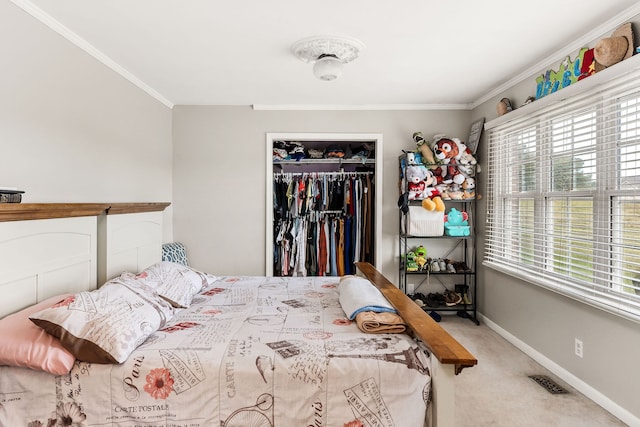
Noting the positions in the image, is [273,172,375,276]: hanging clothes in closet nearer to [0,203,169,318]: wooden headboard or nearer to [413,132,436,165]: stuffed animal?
[413,132,436,165]: stuffed animal

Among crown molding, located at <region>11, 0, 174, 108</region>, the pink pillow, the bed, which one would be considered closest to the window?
the bed

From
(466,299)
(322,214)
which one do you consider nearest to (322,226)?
(322,214)

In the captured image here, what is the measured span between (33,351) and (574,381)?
3.08m

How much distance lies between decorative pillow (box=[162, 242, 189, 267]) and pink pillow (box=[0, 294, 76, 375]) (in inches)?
82.4

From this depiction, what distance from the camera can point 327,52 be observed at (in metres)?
2.69

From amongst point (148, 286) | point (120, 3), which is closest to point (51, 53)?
point (120, 3)

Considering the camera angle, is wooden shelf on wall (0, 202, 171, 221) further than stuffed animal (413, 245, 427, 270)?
No

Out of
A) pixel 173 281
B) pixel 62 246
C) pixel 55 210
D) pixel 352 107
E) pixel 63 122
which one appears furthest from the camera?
pixel 352 107

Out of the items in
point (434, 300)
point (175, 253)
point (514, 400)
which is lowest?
point (514, 400)

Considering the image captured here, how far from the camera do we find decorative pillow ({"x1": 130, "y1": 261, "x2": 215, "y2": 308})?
234 centimetres

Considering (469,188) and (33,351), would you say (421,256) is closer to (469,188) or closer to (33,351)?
(469,188)

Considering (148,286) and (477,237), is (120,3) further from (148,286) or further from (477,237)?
(477,237)

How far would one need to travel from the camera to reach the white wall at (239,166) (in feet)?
13.9

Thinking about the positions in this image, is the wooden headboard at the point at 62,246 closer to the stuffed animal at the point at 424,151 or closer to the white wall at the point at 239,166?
the white wall at the point at 239,166
